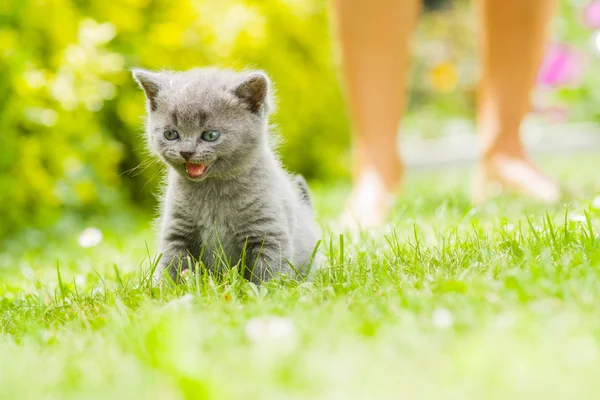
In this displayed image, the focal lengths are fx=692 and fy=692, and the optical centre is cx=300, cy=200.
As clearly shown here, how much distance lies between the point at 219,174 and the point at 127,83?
295cm

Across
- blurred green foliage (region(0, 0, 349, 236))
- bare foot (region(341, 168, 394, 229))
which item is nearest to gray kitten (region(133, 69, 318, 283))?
bare foot (region(341, 168, 394, 229))

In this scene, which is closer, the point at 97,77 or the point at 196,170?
the point at 196,170

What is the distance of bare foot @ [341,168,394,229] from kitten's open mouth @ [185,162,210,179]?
115cm

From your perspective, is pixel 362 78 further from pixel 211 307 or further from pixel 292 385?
pixel 292 385

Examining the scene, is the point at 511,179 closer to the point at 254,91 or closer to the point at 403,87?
the point at 403,87

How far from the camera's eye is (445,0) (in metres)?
10.5

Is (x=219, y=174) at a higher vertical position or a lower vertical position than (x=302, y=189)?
higher

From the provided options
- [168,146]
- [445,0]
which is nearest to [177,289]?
[168,146]

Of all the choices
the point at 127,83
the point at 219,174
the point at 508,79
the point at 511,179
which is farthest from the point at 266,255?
the point at 127,83

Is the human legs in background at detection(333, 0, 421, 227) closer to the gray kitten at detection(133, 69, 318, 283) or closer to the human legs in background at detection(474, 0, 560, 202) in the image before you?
the human legs in background at detection(474, 0, 560, 202)

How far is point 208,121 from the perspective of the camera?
176 centimetres

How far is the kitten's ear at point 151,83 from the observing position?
1.86 m

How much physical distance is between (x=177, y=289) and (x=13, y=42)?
2.27 metres

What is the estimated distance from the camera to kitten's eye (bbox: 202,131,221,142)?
176 centimetres
